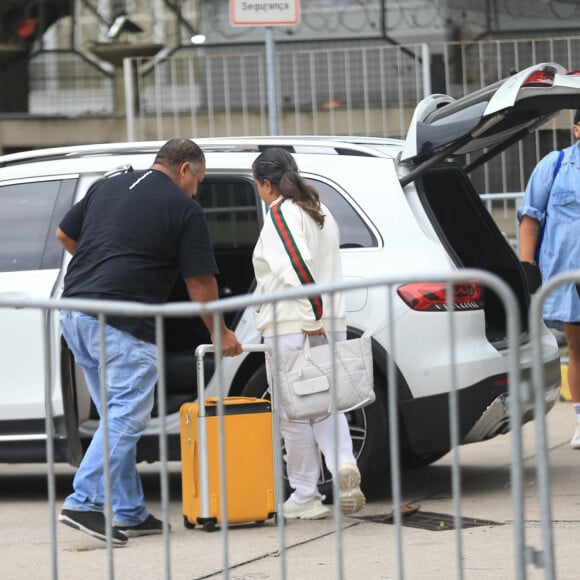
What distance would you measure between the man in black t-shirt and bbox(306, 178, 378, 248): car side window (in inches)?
31.6

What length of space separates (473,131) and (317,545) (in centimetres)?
193

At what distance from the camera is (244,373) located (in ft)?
21.9

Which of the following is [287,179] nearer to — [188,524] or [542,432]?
[188,524]

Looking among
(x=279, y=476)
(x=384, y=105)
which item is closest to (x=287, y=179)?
(x=279, y=476)

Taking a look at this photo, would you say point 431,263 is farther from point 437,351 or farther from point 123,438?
point 123,438

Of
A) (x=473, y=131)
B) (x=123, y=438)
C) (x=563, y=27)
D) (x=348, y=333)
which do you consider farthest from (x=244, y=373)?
(x=563, y=27)

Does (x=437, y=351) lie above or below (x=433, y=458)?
above

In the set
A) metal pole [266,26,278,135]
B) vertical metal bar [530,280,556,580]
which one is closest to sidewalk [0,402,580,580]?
vertical metal bar [530,280,556,580]

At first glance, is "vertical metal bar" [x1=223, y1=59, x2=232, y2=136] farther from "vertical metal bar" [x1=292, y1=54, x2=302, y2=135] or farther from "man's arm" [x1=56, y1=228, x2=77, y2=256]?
"man's arm" [x1=56, y1=228, x2=77, y2=256]

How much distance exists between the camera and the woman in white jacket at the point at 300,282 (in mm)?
6098

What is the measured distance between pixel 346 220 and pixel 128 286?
4.02ft

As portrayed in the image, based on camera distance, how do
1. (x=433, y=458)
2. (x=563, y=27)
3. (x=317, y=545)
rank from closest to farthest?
(x=317, y=545), (x=433, y=458), (x=563, y=27)

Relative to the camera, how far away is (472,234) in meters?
7.20

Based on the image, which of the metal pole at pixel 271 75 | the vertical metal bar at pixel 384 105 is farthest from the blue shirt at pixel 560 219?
the vertical metal bar at pixel 384 105
